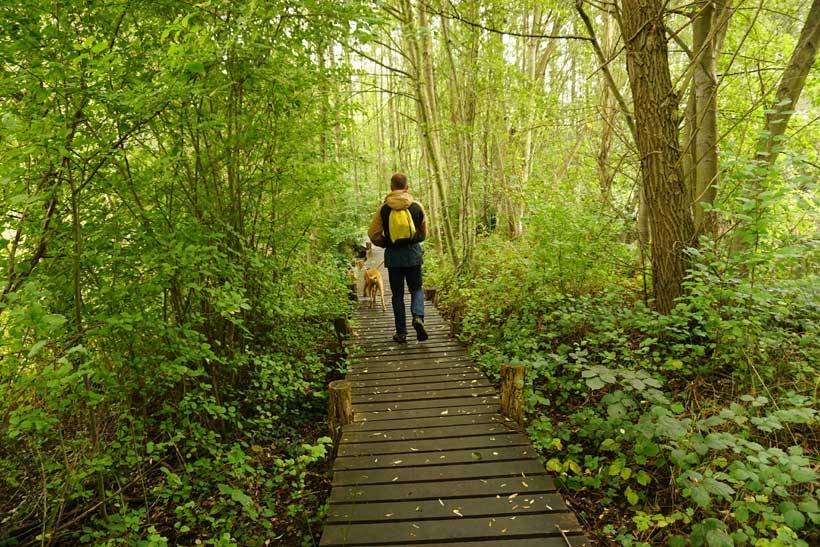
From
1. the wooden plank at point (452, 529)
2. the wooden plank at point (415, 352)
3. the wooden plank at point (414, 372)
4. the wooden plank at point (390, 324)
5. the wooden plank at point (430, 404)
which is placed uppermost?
the wooden plank at point (390, 324)

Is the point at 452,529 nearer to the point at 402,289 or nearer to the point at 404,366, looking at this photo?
the point at 404,366

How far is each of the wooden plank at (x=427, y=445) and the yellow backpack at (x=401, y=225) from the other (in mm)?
2554

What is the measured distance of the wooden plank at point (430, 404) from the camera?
4.11 metres

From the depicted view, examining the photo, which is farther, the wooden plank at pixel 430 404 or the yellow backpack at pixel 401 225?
the yellow backpack at pixel 401 225

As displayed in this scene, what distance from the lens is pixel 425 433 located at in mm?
3670

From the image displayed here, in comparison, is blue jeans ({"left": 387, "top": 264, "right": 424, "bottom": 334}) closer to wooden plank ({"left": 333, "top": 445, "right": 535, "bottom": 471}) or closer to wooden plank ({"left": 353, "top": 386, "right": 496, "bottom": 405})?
wooden plank ({"left": 353, "top": 386, "right": 496, "bottom": 405})

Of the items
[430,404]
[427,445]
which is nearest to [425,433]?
[427,445]

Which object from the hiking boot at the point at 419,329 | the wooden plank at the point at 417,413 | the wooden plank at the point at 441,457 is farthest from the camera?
the hiking boot at the point at 419,329

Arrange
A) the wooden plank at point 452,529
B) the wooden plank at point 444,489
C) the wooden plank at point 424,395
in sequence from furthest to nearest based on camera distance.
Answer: the wooden plank at point 424,395, the wooden plank at point 444,489, the wooden plank at point 452,529

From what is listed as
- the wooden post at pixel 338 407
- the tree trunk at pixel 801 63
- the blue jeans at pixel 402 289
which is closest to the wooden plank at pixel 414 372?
the blue jeans at pixel 402 289

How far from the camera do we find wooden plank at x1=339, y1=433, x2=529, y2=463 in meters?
3.43

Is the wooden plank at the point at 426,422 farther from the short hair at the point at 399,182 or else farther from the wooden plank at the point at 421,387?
the short hair at the point at 399,182

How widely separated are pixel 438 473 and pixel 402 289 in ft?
9.29

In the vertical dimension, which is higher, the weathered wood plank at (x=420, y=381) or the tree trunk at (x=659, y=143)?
the tree trunk at (x=659, y=143)
